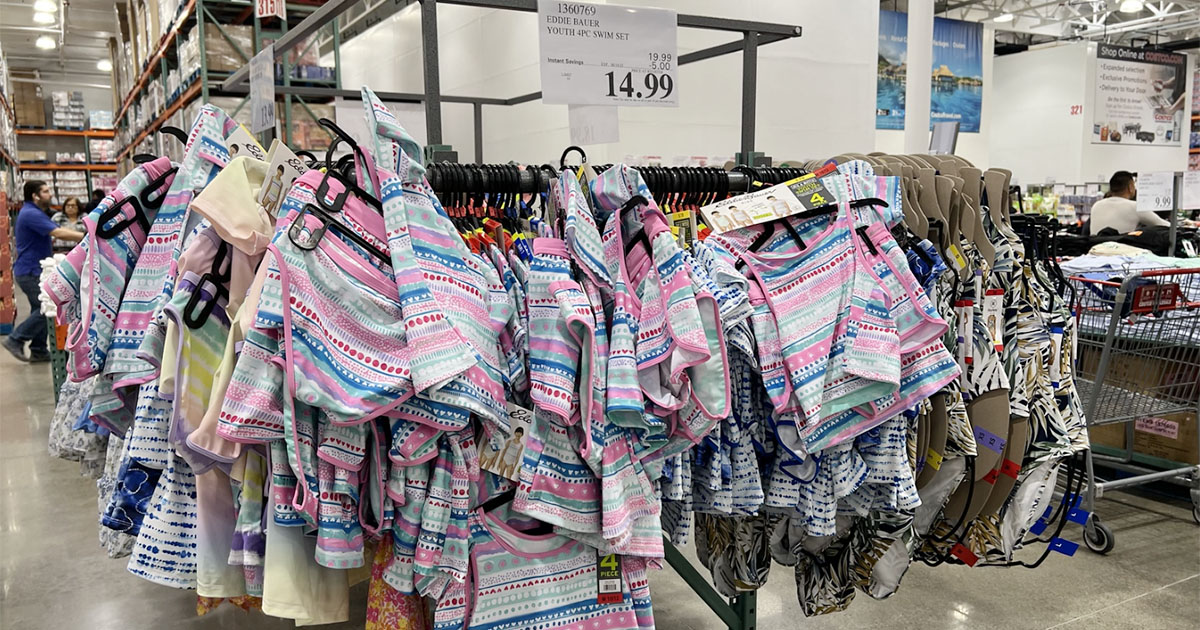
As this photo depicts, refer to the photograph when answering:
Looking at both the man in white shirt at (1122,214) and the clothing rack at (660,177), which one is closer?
the clothing rack at (660,177)

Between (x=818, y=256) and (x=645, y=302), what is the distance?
1.55 ft

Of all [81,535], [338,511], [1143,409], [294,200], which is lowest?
[81,535]

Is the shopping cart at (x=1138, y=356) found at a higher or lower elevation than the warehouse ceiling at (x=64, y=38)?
A: lower

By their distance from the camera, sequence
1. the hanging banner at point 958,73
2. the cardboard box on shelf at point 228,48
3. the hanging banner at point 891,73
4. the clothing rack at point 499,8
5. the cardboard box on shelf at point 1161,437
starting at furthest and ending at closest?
1. the hanging banner at point 958,73
2. the hanging banner at point 891,73
3. the cardboard box on shelf at point 228,48
4. the cardboard box on shelf at point 1161,437
5. the clothing rack at point 499,8

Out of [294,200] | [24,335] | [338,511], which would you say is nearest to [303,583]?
[338,511]

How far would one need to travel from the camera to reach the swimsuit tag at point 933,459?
1.92 meters

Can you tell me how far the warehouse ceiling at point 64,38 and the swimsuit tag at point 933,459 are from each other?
44.4 ft

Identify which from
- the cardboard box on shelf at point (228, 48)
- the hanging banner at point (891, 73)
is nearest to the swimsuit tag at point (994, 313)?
the cardboard box on shelf at point (228, 48)

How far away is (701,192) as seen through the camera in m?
1.88

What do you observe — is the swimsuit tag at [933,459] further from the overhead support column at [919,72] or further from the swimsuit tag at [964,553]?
the overhead support column at [919,72]

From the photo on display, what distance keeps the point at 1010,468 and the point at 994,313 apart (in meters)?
0.40

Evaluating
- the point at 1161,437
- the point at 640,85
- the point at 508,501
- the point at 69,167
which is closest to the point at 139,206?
the point at 508,501

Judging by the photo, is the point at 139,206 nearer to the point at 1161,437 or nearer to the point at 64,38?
the point at 1161,437

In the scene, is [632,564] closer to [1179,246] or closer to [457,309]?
[457,309]
